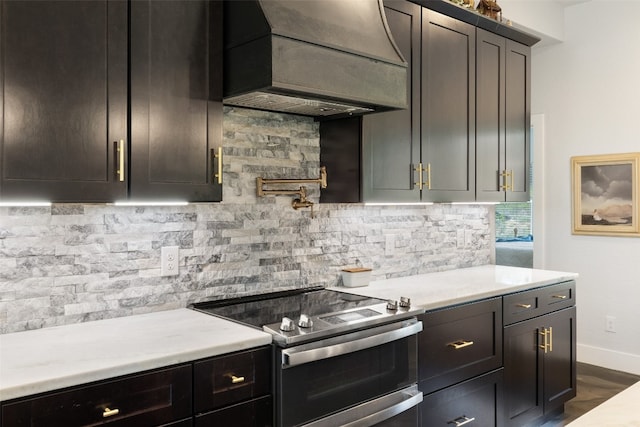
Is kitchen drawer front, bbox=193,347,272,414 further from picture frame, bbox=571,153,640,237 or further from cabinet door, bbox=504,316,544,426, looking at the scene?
picture frame, bbox=571,153,640,237

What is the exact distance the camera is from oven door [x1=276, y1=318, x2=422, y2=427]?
1.97 m

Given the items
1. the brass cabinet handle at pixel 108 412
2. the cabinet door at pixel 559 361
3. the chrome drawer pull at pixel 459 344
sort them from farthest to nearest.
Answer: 1. the cabinet door at pixel 559 361
2. the chrome drawer pull at pixel 459 344
3. the brass cabinet handle at pixel 108 412

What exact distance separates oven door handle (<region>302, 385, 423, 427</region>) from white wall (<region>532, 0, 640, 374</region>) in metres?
2.80

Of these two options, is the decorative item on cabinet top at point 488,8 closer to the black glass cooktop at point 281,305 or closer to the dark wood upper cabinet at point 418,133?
the dark wood upper cabinet at point 418,133

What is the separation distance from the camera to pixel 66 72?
1.80m

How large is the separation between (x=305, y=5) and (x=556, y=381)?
2711mm

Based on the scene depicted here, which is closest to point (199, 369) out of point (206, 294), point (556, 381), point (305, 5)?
point (206, 294)

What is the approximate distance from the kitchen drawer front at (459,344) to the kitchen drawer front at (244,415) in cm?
90

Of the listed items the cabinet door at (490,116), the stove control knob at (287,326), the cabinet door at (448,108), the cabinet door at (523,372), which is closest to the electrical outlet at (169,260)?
the stove control knob at (287,326)

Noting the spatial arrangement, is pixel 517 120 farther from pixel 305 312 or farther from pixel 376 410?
pixel 376 410

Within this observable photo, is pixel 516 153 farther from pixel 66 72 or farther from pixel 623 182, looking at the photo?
pixel 66 72

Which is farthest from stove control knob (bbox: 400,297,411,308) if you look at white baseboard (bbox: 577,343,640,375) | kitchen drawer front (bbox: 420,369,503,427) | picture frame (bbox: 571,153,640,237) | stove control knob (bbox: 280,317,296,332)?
white baseboard (bbox: 577,343,640,375)

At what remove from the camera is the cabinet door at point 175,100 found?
1976 mm

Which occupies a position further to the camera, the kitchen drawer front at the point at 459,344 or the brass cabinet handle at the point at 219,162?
the kitchen drawer front at the point at 459,344
